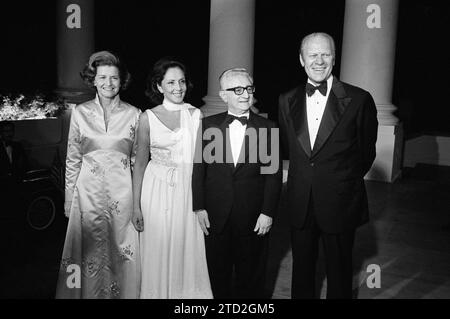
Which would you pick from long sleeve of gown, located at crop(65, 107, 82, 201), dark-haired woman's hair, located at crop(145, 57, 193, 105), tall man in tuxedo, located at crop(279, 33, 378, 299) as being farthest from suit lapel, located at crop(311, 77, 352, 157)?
long sleeve of gown, located at crop(65, 107, 82, 201)

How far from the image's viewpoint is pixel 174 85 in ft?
13.5

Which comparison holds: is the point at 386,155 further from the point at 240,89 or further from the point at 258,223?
the point at 240,89

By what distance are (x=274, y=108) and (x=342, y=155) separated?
17058 millimetres

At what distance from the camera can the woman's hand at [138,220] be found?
429cm

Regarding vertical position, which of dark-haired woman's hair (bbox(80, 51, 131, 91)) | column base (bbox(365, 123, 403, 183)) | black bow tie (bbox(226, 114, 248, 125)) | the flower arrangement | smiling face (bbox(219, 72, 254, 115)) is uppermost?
dark-haired woman's hair (bbox(80, 51, 131, 91))

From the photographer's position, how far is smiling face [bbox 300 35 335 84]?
3.88 meters

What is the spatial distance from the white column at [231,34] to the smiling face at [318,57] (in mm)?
6998

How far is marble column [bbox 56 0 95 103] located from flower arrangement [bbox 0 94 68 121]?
1.46 ft

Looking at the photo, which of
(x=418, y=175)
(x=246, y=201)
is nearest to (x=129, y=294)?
(x=246, y=201)

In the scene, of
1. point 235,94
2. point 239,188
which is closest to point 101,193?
point 239,188

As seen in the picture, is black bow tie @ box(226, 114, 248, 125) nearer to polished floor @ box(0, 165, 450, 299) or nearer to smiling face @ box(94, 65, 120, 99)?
smiling face @ box(94, 65, 120, 99)

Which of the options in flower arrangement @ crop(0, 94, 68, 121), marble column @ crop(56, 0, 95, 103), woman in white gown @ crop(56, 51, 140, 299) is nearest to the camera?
woman in white gown @ crop(56, 51, 140, 299)

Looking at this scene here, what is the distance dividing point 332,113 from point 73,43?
1006 centimetres

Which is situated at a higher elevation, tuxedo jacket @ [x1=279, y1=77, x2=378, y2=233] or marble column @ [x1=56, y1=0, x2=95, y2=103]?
marble column @ [x1=56, y1=0, x2=95, y2=103]
